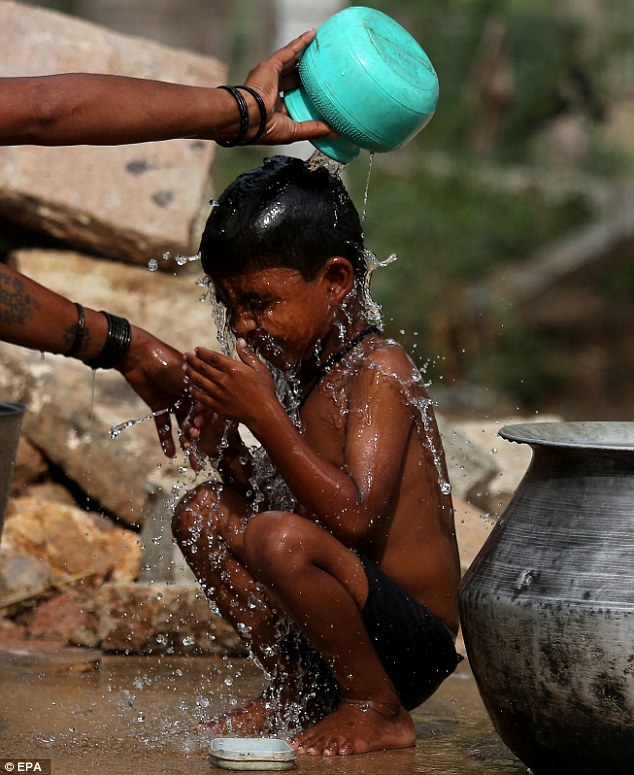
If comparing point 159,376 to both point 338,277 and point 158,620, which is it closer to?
point 338,277

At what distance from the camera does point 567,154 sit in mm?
18500

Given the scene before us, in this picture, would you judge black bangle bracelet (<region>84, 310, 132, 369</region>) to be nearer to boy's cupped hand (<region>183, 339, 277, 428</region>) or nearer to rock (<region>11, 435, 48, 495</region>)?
boy's cupped hand (<region>183, 339, 277, 428</region>)

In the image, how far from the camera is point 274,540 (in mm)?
2789

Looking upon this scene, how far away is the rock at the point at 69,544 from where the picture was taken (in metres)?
4.58

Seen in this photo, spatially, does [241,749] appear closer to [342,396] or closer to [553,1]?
[342,396]

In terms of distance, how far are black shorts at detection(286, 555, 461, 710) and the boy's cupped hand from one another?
45 centimetres

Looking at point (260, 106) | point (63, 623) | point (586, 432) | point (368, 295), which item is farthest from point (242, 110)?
point (63, 623)

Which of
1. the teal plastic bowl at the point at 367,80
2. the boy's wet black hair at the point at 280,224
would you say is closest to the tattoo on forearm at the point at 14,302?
the boy's wet black hair at the point at 280,224

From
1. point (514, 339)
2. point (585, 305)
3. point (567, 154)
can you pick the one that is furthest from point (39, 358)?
point (567, 154)

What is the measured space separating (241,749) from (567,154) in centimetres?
1673

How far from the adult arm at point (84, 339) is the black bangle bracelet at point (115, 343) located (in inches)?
0.4

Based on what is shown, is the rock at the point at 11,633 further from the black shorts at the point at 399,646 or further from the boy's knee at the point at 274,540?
the boy's knee at the point at 274,540

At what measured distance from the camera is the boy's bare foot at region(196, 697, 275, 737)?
3.09 m

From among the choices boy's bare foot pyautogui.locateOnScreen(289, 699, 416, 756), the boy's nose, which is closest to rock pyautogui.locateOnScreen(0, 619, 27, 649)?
boy's bare foot pyautogui.locateOnScreen(289, 699, 416, 756)
